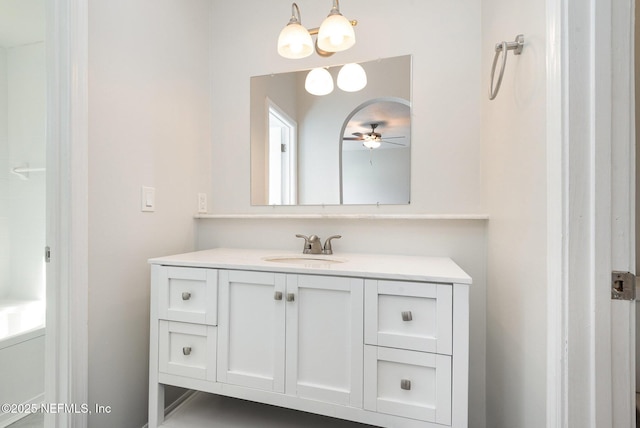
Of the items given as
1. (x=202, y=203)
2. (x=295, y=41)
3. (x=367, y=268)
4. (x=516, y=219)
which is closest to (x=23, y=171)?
(x=202, y=203)

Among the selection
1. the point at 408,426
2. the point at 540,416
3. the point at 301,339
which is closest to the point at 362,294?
the point at 301,339

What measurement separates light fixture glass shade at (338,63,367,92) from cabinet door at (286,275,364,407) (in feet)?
3.49

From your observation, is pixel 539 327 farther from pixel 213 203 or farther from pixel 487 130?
pixel 213 203

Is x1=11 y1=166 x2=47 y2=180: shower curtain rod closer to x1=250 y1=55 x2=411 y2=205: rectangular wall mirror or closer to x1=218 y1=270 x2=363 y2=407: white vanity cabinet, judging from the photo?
x1=250 y1=55 x2=411 y2=205: rectangular wall mirror

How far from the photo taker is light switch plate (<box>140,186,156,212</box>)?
141 cm

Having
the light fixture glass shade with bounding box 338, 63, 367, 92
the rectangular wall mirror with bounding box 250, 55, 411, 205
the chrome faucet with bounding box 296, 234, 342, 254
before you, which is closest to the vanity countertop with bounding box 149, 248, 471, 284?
the chrome faucet with bounding box 296, 234, 342, 254

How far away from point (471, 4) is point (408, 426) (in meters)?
1.83

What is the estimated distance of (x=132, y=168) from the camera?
1.35m

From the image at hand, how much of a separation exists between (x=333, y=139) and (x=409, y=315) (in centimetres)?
101

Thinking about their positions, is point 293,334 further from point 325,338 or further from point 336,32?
point 336,32

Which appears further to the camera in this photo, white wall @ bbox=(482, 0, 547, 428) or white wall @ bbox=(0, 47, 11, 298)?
white wall @ bbox=(0, 47, 11, 298)

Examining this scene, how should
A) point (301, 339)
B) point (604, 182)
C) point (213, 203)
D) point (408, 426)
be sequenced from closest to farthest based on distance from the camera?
point (604, 182) → point (408, 426) → point (301, 339) → point (213, 203)

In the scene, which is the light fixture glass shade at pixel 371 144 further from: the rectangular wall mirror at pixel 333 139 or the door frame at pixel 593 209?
the door frame at pixel 593 209

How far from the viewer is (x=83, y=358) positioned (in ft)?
3.68
